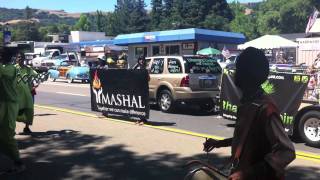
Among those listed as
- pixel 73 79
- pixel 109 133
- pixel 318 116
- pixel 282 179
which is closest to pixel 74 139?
pixel 109 133

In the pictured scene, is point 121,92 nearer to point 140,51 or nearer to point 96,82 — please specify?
point 96,82

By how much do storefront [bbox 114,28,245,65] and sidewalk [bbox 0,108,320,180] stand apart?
26569mm

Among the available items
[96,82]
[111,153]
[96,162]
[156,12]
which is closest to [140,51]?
[96,82]

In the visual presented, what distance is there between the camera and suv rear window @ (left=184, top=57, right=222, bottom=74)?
47.1 feet

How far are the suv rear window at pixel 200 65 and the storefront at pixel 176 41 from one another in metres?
22.8

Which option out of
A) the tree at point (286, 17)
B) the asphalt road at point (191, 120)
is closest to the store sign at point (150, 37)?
the asphalt road at point (191, 120)

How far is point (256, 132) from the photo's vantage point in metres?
2.73

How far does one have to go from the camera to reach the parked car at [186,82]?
46.5ft

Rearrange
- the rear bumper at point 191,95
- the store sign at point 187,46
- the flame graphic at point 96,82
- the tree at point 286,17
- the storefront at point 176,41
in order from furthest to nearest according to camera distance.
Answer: the tree at point 286,17 < the store sign at point 187,46 < the storefront at point 176,41 < the rear bumper at point 191,95 < the flame graphic at point 96,82

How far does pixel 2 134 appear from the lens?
23.1ft

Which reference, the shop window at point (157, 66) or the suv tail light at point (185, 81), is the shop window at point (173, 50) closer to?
the shop window at point (157, 66)

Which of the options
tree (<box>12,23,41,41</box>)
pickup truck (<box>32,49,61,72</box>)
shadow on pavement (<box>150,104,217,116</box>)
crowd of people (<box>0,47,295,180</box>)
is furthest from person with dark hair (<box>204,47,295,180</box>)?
tree (<box>12,23,41,41</box>)

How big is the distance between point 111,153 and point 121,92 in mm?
4118

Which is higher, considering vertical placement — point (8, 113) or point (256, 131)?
point (256, 131)
